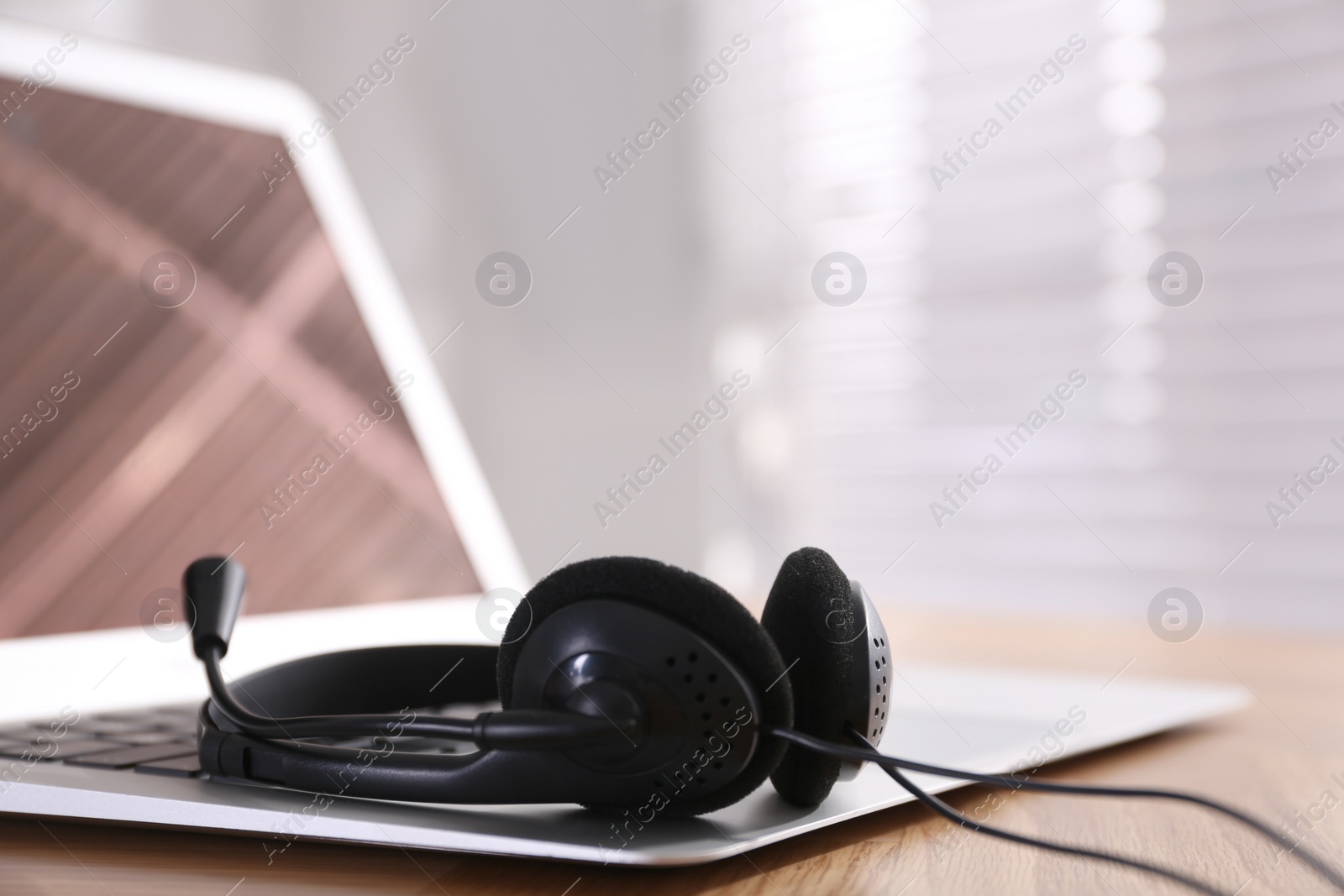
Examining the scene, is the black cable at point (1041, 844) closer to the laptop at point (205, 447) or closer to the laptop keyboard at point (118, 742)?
the laptop at point (205, 447)

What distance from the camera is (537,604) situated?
13.2 inches

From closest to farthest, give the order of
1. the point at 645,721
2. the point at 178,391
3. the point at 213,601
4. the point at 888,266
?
the point at 645,721, the point at 213,601, the point at 178,391, the point at 888,266

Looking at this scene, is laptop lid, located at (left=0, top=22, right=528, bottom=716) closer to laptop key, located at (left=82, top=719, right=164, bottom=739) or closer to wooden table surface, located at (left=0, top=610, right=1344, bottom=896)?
laptop key, located at (left=82, top=719, right=164, bottom=739)

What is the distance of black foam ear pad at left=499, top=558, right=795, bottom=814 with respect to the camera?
0.31 meters

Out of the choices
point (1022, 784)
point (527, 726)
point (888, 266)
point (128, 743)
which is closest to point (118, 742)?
point (128, 743)

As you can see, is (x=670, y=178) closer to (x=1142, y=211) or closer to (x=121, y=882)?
(x=1142, y=211)

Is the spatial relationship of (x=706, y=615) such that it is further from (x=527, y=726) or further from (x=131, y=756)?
(x=131, y=756)

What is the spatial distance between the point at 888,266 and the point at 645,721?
1.98 m

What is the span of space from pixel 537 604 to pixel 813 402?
201 centimetres

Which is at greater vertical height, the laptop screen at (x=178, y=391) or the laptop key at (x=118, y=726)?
the laptop screen at (x=178, y=391)

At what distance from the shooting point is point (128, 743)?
16.9 inches

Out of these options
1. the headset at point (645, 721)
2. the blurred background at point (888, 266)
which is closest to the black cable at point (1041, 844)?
the headset at point (645, 721)

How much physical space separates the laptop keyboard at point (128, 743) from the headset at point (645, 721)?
40mm

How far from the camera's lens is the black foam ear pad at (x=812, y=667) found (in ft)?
1.11
